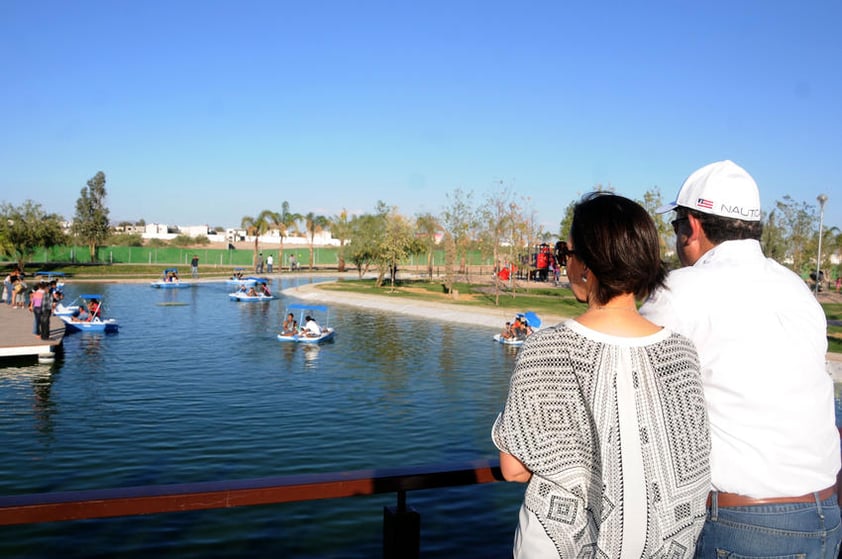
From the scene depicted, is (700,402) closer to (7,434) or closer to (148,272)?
(7,434)

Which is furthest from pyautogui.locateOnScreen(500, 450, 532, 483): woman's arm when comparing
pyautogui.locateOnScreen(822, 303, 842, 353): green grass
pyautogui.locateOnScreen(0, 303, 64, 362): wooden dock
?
pyautogui.locateOnScreen(0, 303, 64, 362): wooden dock

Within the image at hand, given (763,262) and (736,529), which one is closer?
(736,529)

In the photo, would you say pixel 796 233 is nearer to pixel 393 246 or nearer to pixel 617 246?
pixel 393 246

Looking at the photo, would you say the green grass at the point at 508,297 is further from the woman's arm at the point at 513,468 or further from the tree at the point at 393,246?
the woman's arm at the point at 513,468

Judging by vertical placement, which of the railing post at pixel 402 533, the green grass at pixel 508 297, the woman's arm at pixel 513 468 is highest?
the woman's arm at pixel 513 468

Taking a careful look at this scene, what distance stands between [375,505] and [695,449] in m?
8.45

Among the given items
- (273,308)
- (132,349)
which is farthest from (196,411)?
(273,308)

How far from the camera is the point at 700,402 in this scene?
1813mm

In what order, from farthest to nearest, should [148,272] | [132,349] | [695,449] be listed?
[148,272] → [132,349] → [695,449]

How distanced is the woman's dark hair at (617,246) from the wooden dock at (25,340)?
19.4 meters

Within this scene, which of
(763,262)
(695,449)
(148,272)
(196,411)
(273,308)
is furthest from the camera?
(148,272)

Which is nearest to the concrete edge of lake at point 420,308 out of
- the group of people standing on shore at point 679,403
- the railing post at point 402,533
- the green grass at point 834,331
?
the green grass at point 834,331

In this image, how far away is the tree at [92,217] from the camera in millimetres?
69438

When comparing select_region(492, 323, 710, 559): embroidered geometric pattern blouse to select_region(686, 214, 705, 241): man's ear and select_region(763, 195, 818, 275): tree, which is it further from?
select_region(763, 195, 818, 275): tree
